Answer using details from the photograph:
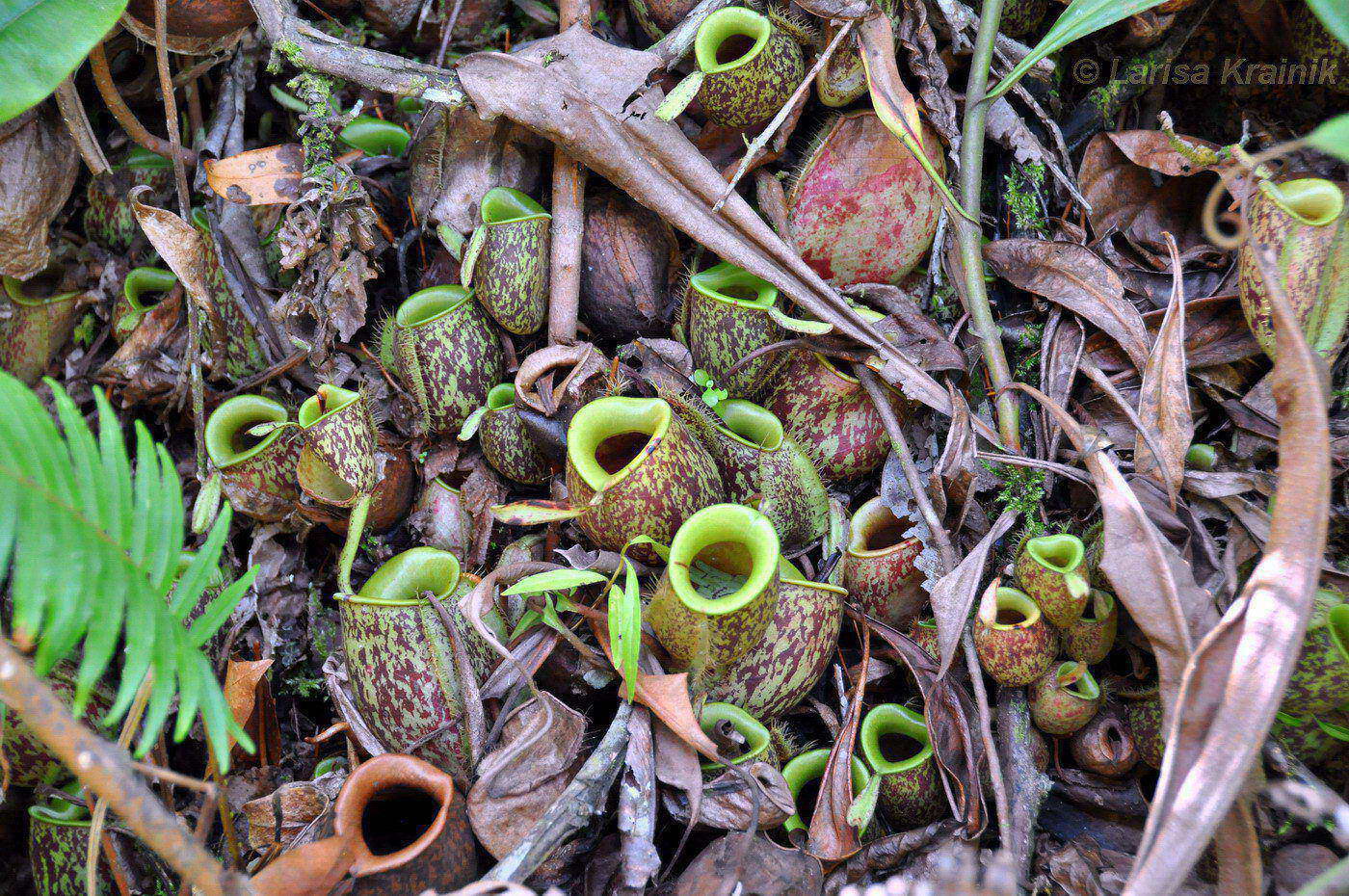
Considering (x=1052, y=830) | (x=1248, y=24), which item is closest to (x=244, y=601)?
(x=1052, y=830)

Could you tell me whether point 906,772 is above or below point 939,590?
below

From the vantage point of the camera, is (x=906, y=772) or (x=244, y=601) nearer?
(x=906, y=772)

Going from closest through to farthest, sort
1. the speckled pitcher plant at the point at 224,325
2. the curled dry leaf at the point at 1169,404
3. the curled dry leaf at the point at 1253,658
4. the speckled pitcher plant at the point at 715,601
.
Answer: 1. the curled dry leaf at the point at 1253,658
2. the speckled pitcher plant at the point at 715,601
3. the curled dry leaf at the point at 1169,404
4. the speckled pitcher plant at the point at 224,325

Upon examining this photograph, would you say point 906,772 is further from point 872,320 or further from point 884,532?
point 872,320

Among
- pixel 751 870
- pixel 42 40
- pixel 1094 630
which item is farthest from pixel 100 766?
pixel 1094 630

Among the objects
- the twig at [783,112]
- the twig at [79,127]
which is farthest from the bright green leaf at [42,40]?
the twig at [783,112]

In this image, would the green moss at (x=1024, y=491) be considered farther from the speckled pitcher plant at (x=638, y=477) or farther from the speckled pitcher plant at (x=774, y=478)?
the speckled pitcher plant at (x=638, y=477)

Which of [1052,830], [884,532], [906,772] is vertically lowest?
[1052,830]
